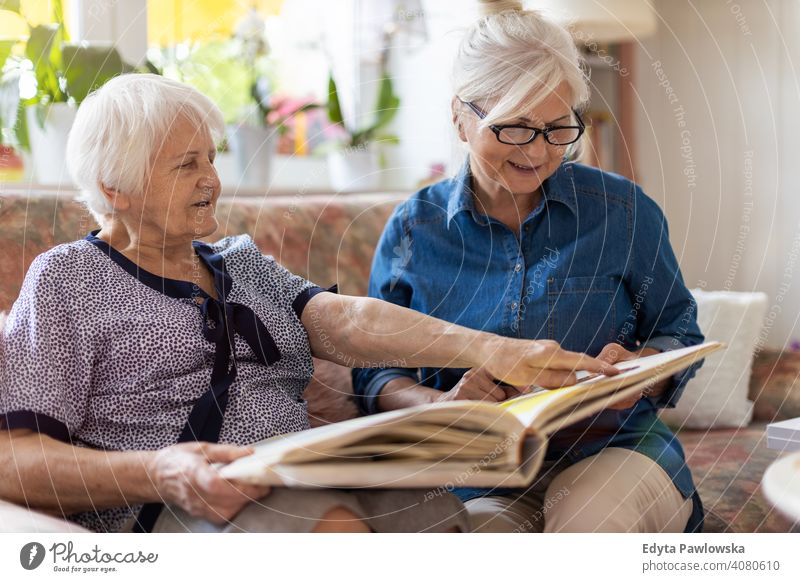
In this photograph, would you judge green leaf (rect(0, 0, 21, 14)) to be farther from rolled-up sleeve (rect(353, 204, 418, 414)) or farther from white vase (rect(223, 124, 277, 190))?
rolled-up sleeve (rect(353, 204, 418, 414))

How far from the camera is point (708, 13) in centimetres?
268

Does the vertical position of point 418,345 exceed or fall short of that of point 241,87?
it falls short

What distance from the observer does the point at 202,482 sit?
2.98ft

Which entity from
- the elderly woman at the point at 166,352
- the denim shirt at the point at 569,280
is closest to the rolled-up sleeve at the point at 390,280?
the denim shirt at the point at 569,280

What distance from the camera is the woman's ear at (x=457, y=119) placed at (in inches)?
52.6

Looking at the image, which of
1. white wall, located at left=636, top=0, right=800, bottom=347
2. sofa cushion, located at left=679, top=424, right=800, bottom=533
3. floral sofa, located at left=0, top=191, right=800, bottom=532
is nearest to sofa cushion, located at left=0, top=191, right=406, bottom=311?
floral sofa, located at left=0, top=191, right=800, bottom=532

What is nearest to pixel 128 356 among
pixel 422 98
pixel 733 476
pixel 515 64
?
pixel 515 64

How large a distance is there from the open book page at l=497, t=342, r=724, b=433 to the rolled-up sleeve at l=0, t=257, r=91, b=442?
0.50m

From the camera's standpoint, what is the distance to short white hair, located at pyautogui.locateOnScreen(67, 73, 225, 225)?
1.12 metres

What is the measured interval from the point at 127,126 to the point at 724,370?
1.31 metres

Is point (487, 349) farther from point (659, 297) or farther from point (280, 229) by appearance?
point (280, 229)

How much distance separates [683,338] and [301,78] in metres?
1.55
